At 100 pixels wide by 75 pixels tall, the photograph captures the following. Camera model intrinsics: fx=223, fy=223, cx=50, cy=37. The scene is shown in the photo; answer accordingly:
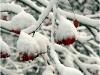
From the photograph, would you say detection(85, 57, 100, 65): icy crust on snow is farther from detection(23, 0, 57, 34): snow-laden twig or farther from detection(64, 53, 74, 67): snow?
detection(23, 0, 57, 34): snow-laden twig

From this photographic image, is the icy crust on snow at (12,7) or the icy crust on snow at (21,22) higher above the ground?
the icy crust on snow at (12,7)

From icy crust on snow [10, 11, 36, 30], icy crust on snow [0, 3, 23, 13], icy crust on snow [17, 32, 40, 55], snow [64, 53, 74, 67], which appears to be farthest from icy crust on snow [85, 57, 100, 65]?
icy crust on snow [17, 32, 40, 55]

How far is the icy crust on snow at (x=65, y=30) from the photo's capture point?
107cm

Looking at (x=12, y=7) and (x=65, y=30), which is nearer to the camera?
(x=65, y=30)

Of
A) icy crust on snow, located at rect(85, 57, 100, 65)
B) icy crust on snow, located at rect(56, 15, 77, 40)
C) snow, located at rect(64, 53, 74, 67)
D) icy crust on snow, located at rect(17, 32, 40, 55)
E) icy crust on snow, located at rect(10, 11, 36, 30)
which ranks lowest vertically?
icy crust on snow, located at rect(85, 57, 100, 65)

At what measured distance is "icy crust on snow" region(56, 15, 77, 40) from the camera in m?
1.07

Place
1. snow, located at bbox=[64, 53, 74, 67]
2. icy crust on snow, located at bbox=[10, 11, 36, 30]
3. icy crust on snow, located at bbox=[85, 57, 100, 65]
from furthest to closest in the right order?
1. icy crust on snow, located at bbox=[85, 57, 100, 65]
2. snow, located at bbox=[64, 53, 74, 67]
3. icy crust on snow, located at bbox=[10, 11, 36, 30]

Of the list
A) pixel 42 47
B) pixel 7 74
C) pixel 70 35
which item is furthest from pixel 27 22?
pixel 7 74

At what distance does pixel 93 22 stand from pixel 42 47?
0.59 metres

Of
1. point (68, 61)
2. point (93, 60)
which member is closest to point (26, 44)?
point (68, 61)

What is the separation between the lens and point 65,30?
1.07 meters

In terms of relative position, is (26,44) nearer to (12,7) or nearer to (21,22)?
(21,22)

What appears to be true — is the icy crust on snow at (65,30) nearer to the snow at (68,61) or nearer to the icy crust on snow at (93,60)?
the snow at (68,61)

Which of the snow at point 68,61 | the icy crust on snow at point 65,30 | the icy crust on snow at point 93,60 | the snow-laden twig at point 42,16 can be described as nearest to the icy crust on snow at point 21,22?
the snow-laden twig at point 42,16
